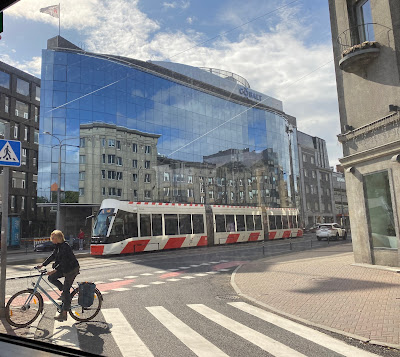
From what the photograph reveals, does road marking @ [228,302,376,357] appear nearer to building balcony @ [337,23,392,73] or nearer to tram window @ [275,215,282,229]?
building balcony @ [337,23,392,73]

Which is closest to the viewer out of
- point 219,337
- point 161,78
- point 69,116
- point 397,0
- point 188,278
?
point 219,337

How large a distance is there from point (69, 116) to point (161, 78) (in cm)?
1555

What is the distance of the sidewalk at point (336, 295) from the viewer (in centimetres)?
566

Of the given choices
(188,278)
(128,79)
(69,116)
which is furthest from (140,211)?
(128,79)

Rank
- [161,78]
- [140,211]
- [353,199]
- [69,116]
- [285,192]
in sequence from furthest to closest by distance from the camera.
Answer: [285,192], [161,78], [69,116], [140,211], [353,199]

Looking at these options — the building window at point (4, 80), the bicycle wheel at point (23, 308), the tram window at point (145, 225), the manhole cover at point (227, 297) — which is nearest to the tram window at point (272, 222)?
the tram window at point (145, 225)

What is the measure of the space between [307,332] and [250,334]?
96 cm

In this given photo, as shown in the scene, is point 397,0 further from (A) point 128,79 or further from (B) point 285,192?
(B) point 285,192

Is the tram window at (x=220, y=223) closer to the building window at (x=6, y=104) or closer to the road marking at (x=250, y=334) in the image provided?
the road marking at (x=250, y=334)

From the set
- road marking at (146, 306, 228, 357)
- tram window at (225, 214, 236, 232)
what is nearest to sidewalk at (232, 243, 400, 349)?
road marking at (146, 306, 228, 357)

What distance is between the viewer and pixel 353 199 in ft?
42.4

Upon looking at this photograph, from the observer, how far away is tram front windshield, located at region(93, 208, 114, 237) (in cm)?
1881

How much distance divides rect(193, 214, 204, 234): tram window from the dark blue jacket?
17271mm

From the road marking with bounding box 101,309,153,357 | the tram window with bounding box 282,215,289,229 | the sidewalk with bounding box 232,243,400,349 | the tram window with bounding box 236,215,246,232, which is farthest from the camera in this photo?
the tram window with bounding box 282,215,289,229
